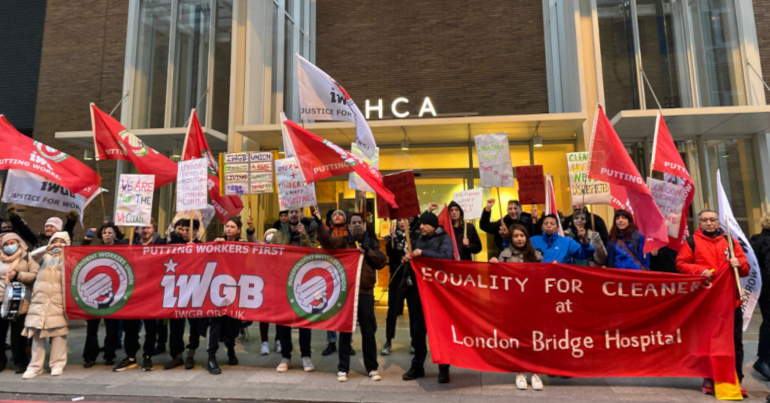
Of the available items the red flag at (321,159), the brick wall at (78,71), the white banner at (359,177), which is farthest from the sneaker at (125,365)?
the brick wall at (78,71)

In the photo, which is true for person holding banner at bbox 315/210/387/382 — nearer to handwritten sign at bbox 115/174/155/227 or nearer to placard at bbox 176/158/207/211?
placard at bbox 176/158/207/211

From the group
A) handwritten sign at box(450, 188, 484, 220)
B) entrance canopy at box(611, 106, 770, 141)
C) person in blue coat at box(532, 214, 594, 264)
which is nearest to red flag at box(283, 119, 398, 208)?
handwritten sign at box(450, 188, 484, 220)

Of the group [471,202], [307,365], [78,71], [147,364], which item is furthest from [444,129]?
[78,71]

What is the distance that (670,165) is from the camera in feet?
18.0

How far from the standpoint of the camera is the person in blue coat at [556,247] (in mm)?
5547

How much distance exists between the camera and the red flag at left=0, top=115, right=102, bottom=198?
660 centimetres

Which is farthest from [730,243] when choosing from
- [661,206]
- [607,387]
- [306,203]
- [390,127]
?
[390,127]

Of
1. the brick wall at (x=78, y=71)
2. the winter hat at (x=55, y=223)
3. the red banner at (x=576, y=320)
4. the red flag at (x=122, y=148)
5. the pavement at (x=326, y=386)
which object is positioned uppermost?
the brick wall at (x=78, y=71)

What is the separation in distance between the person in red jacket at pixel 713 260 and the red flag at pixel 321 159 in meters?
3.46

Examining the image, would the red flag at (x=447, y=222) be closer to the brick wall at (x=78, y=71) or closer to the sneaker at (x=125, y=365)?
the sneaker at (x=125, y=365)

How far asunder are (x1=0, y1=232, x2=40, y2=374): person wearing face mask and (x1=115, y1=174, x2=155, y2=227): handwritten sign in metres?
1.15

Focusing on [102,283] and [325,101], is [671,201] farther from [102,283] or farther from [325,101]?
[102,283]

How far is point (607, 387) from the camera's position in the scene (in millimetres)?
5074

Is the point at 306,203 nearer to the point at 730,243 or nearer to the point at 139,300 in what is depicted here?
the point at 139,300
